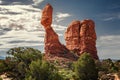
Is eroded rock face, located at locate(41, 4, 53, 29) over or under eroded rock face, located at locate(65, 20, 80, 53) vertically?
over

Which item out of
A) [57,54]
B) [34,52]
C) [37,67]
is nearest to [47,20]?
[57,54]

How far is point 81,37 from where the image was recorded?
15688 cm

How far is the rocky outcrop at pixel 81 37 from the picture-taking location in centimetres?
15188

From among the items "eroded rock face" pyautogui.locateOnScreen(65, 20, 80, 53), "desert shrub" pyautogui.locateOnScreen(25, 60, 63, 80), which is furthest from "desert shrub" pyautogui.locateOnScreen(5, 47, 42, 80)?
"eroded rock face" pyautogui.locateOnScreen(65, 20, 80, 53)


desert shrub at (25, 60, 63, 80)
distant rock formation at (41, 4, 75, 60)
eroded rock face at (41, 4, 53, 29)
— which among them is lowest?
desert shrub at (25, 60, 63, 80)

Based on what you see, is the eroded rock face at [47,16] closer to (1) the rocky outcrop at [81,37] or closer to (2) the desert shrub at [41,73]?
(1) the rocky outcrop at [81,37]

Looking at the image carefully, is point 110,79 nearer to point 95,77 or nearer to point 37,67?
point 95,77

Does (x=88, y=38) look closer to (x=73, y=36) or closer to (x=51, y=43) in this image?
(x=73, y=36)

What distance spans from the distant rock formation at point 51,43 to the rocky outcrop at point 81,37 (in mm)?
14651

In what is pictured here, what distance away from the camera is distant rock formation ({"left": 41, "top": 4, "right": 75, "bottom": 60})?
13668 centimetres

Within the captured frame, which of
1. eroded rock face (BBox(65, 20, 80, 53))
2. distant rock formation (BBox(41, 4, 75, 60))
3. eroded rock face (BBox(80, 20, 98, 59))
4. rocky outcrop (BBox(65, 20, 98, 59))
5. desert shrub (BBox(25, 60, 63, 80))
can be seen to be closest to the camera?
desert shrub (BBox(25, 60, 63, 80))

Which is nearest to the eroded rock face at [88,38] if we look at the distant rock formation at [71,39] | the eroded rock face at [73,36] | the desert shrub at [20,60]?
the distant rock formation at [71,39]

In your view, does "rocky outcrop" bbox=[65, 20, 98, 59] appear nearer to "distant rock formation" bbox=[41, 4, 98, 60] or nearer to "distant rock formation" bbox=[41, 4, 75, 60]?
"distant rock formation" bbox=[41, 4, 98, 60]

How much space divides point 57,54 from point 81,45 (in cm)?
2281
